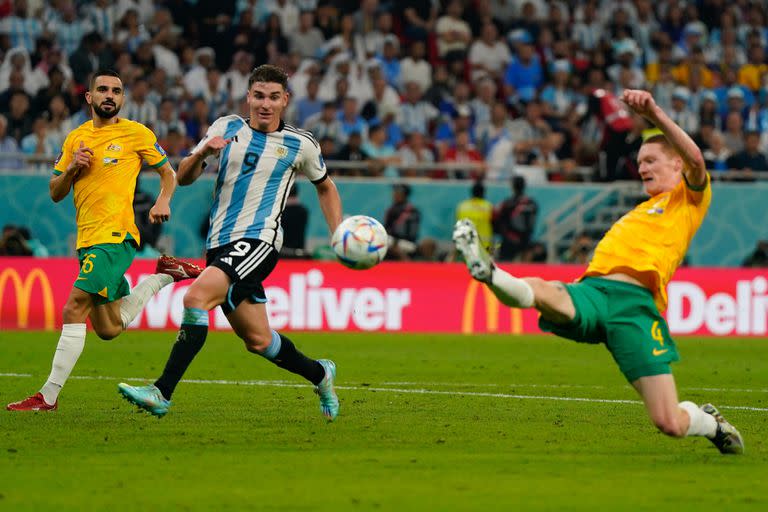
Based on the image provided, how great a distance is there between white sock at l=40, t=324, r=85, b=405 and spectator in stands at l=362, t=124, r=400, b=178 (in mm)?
11514

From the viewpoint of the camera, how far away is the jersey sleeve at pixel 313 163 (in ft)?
30.2

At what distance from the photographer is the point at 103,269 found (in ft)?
32.1

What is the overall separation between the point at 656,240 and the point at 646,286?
0.27 m

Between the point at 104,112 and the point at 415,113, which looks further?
the point at 415,113

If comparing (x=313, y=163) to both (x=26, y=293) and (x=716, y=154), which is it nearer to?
(x=26, y=293)

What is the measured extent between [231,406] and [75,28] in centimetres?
1376

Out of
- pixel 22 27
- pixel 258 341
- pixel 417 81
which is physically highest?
pixel 22 27

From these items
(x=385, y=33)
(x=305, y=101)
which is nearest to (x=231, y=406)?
(x=305, y=101)

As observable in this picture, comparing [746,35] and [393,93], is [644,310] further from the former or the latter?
[746,35]

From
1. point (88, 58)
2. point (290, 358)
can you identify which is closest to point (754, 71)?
point (88, 58)

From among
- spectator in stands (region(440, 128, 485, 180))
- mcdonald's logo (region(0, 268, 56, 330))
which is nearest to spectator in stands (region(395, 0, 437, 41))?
spectator in stands (region(440, 128, 485, 180))

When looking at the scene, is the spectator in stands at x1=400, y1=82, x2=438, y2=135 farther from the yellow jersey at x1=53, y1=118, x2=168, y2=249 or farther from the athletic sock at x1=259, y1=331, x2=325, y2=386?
the athletic sock at x1=259, y1=331, x2=325, y2=386

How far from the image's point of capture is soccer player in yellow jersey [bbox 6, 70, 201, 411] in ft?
31.8

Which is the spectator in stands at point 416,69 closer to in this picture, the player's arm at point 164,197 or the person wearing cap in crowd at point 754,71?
the person wearing cap in crowd at point 754,71
